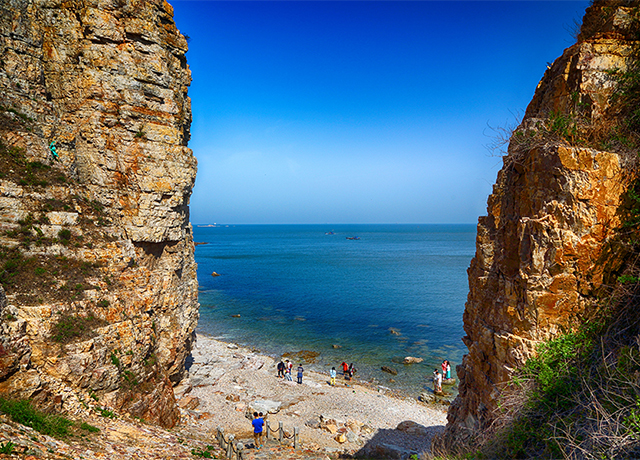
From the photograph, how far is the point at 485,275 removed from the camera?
9.55 meters

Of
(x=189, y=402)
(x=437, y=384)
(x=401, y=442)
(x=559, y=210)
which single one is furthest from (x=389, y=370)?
(x=559, y=210)

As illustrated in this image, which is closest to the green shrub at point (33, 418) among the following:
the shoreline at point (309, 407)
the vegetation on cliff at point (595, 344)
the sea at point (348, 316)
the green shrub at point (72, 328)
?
the green shrub at point (72, 328)

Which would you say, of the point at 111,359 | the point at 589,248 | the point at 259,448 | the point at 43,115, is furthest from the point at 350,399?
the point at 43,115

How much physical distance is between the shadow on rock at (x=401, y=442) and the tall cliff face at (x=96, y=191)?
30.4 ft

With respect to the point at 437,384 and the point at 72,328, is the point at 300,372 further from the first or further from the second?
the point at 72,328

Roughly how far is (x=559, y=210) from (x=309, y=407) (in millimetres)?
18365

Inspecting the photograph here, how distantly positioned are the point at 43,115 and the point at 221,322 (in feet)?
96.0

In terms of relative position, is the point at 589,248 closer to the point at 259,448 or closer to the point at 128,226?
the point at 259,448

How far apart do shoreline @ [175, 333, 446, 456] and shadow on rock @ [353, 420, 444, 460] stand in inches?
1.8

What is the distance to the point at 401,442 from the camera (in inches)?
654

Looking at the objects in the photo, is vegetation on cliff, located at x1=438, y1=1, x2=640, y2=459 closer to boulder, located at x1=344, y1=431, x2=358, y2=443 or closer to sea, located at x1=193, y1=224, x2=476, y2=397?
boulder, located at x1=344, y1=431, x2=358, y2=443

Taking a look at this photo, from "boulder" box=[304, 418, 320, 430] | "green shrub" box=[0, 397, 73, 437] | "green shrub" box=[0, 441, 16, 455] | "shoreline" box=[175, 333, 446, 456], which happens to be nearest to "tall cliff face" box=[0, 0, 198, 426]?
"green shrub" box=[0, 397, 73, 437]

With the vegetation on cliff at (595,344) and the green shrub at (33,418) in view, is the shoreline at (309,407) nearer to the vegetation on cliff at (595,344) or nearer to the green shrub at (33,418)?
the green shrub at (33,418)

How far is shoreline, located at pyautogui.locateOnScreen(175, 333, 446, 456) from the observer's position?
1645 cm
